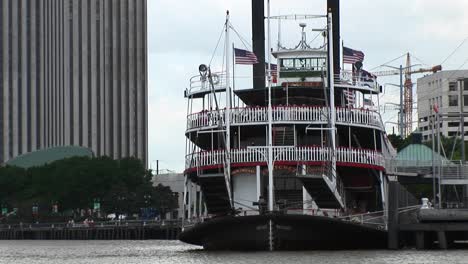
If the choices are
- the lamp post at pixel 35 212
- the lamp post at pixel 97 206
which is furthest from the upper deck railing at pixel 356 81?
the lamp post at pixel 35 212

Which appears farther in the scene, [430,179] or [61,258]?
[430,179]

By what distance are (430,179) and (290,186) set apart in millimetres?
15562

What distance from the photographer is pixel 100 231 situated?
446 feet

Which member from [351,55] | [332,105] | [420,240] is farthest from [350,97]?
[420,240]

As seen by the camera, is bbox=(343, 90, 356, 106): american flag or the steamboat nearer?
the steamboat

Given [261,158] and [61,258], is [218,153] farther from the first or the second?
[61,258]

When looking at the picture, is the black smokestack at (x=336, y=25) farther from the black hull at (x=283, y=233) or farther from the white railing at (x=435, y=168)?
the black hull at (x=283, y=233)

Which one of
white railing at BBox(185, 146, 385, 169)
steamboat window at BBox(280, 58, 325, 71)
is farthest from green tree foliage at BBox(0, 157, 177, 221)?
white railing at BBox(185, 146, 385, 169)

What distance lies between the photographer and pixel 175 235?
12550 cm

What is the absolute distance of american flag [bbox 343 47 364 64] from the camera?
241ft

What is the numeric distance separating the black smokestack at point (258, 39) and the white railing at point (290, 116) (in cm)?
525

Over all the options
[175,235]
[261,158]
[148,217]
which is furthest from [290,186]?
[148,217]

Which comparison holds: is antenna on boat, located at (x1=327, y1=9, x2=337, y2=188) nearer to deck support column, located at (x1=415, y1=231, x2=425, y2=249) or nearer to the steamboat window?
the steamboat window

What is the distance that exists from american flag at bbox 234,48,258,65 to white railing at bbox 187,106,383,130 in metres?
2.49
